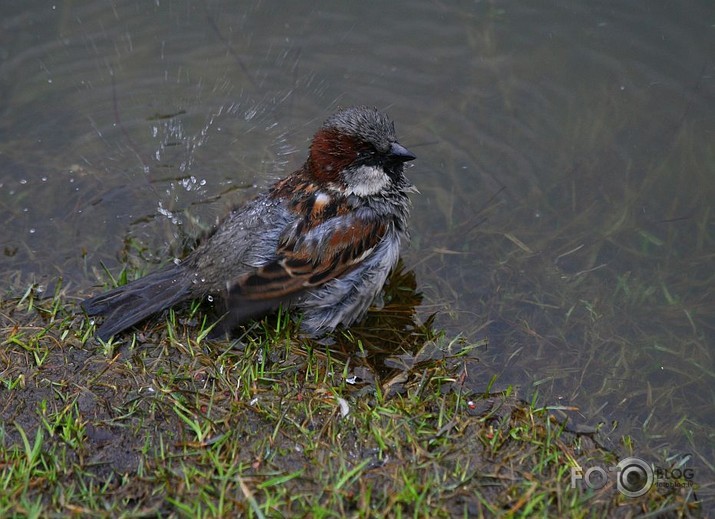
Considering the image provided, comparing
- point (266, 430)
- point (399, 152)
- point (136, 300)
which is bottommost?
point (266, 430)

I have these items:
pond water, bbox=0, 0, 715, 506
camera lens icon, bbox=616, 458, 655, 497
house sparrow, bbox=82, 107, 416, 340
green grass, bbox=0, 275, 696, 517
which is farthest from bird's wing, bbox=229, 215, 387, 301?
camera lens icon, bbox=616, 458, 655, 497

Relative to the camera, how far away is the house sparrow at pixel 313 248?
14.4 feet

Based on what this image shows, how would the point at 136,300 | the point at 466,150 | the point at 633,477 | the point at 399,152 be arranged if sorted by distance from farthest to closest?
the point at 466,150, the point at 399,152, the point at 136,300, the point at 633,477

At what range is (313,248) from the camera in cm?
446

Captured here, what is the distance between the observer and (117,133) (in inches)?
230

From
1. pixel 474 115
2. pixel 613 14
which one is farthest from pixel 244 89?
pixel 613 14

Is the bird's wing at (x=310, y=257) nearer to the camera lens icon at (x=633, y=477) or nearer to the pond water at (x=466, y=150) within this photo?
the pond water at (x=466, y=150)

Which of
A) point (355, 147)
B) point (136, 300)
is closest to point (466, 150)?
point (355, 147)

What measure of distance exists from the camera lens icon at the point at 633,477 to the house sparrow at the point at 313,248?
1655mm

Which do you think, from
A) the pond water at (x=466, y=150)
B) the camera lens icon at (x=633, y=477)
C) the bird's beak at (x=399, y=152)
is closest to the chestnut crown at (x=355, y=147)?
the bird's beak at (x=399, y=152)

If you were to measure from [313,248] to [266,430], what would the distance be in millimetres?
1118

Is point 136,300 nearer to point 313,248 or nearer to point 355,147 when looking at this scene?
point 313,248

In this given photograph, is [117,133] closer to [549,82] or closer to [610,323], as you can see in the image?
[549,82]

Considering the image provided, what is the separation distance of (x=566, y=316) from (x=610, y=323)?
257 mm
